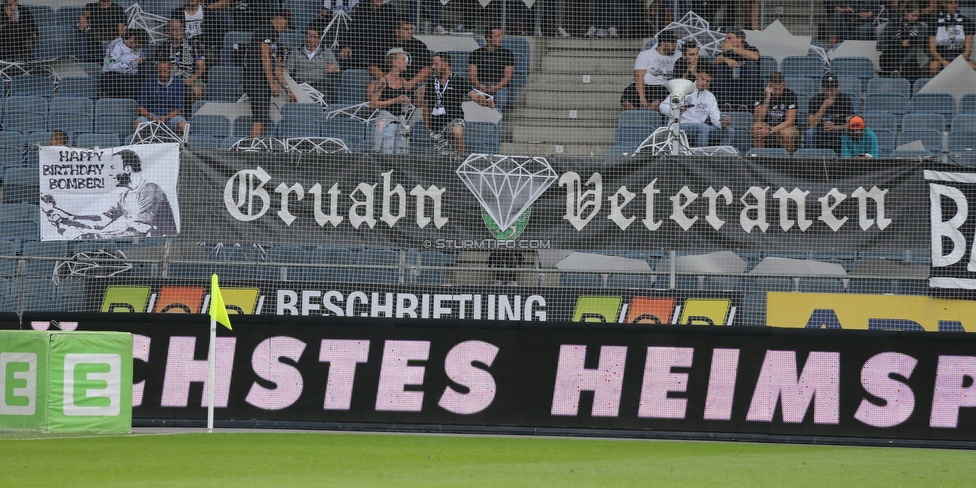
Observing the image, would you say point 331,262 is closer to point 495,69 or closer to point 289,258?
point 289,258

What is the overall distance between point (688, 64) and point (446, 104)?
3.52 meters

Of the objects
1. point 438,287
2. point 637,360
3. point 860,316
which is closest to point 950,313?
point 860,316

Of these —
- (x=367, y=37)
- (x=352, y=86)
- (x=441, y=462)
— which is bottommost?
(x=441, y=462)

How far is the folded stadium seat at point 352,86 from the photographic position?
16766 millimetres

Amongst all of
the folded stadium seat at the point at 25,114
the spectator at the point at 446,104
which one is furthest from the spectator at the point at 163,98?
the spectator at the point at 446,104

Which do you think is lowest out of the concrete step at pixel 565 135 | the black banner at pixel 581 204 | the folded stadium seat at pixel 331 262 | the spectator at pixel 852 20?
the folded stadium seat at pixel 331 262

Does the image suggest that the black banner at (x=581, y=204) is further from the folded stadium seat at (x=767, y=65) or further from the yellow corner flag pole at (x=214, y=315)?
the folded stadium seat at (x=767, y=65)

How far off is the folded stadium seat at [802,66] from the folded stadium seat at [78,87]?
401 inches

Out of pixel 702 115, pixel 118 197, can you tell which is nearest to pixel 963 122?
pixel 702 115

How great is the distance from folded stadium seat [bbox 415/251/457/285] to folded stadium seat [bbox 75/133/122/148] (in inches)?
202

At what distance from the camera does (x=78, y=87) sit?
17.9m

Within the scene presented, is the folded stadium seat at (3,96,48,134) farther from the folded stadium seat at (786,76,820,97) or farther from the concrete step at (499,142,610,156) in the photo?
the folded stadium seat at (786,76,820,97)

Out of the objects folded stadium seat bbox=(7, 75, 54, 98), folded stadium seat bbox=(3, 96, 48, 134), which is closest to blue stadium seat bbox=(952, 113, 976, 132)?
folded stadium seat bbox=(3, 96, 48, 134)

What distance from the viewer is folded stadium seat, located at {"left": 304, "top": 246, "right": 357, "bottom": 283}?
13.7 metres
